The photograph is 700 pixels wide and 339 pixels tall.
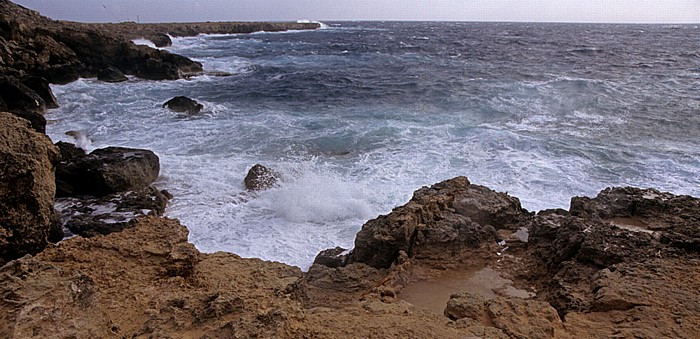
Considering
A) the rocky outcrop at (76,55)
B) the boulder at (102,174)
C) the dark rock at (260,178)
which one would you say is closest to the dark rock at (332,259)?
the dark rock at (260,178)

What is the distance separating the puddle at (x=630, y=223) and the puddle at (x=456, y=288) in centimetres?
182

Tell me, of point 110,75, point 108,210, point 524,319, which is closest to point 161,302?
point 524,319

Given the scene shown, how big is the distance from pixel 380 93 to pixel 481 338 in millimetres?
18117

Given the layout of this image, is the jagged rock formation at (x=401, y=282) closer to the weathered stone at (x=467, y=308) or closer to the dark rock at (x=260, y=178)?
the weathered stone at (x=467, y=308)

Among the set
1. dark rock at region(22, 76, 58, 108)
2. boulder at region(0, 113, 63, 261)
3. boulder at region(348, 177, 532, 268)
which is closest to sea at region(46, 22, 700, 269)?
dark rock at region(22, 76, 58, 108)

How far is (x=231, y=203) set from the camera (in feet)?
29.6

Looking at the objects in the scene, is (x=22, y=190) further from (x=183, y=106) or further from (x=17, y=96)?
(x=183, y=106)

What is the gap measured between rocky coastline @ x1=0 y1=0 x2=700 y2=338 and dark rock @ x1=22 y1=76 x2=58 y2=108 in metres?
10.7

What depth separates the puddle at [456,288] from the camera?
4.90 m

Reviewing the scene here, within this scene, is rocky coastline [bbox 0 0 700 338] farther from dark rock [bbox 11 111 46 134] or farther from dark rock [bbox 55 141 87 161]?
dark rock [bbox 11 111 46 134]

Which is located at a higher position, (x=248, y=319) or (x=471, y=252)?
(x=248, y=319)

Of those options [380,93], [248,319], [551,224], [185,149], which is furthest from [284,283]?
[380,93]

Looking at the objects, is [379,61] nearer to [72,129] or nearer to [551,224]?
[72,129]

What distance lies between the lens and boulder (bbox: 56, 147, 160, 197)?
8.45m
